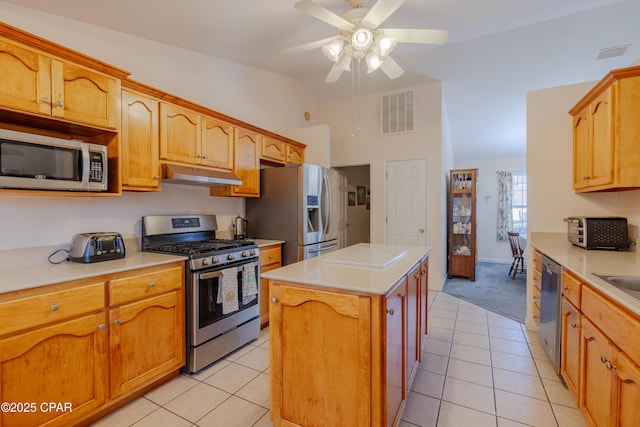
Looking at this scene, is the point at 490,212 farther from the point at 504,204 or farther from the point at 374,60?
the point at 374,60

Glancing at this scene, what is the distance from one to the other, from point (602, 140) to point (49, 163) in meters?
3.84

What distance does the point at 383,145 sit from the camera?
4.77 meters

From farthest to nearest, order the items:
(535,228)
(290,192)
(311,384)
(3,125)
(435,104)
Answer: (435,104), (290,192), (535,228), (3,125), (311,384)

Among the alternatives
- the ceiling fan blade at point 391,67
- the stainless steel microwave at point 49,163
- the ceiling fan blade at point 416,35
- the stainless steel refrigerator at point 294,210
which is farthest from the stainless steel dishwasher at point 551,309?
the stainless steel microwave at point 49,163

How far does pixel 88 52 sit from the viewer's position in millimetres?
2189

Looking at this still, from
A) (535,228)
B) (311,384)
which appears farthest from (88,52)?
(535,228)

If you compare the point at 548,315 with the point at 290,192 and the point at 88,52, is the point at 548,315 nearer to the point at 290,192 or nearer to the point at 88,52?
the point at 290,192

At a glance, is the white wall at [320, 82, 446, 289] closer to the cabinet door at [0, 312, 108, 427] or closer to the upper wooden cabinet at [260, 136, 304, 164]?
the upper wooden cabinet at [260, 136, 304, 164]

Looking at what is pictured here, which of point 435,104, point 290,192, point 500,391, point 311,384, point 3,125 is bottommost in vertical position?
point 500,391

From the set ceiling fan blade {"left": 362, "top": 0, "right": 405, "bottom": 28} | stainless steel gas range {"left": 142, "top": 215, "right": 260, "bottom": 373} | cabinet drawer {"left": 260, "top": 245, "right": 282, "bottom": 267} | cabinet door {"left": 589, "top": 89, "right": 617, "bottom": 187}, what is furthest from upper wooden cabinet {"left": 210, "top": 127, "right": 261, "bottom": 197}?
cabinet door {"left": 589, "top": 89, "right": 617, "bottom": 187}

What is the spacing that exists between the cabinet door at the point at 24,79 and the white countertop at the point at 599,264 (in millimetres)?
3058

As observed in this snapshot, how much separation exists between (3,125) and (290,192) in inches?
88.8

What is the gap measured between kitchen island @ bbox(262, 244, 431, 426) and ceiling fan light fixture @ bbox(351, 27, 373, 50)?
1694 millimetres

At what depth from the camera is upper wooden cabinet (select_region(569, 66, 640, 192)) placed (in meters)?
1.97
